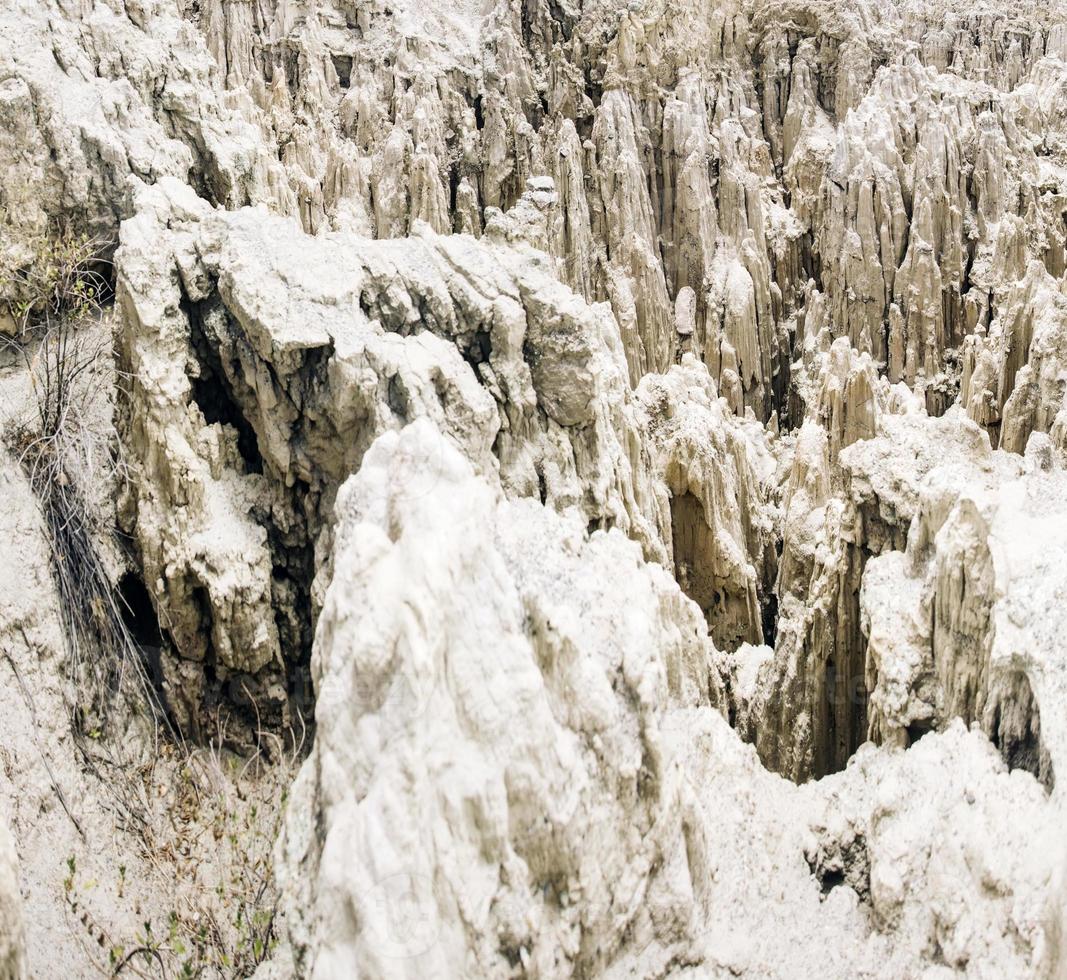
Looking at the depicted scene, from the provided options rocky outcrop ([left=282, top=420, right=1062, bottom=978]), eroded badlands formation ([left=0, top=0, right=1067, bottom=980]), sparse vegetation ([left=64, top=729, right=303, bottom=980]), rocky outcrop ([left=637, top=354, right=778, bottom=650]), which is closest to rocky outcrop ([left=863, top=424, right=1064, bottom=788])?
eroded badlands formation ([left=0, top=0, right=1067, bottom=980])

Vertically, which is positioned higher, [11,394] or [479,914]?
[11,394]

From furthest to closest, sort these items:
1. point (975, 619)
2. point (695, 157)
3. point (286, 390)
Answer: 1. point (695, 157)
2. point (286, 390)
3. point (975, 619)

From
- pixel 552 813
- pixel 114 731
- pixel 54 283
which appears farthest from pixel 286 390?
pixel 552 813

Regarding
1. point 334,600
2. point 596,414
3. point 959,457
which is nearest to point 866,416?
point 959,457

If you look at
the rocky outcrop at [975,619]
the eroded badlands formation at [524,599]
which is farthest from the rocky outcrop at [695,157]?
the rocky outcrop at [975,619]

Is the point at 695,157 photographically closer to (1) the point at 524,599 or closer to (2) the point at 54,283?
(2) the point at 54,283

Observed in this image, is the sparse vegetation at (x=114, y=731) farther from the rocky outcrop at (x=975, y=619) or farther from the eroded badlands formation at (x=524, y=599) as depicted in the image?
the rocky outcrop at (x=975, y=619)

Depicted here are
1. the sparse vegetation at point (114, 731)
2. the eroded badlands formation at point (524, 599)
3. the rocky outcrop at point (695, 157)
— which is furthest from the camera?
the rocky outcrop at point (695, 157)

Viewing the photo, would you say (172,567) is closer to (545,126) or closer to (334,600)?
(334,600)

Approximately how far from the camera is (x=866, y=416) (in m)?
14.9

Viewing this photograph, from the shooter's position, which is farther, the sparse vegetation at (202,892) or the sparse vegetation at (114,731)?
the sparse vegetation at (114,731)

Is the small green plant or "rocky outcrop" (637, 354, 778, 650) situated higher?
the small green plant

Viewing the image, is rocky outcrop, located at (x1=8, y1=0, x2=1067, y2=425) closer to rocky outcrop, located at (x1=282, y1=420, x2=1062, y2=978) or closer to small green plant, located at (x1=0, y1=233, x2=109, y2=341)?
small green plant, located at (x1=0, y1=233, x2=109, y2=341)

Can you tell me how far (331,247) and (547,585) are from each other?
12.0 ft
